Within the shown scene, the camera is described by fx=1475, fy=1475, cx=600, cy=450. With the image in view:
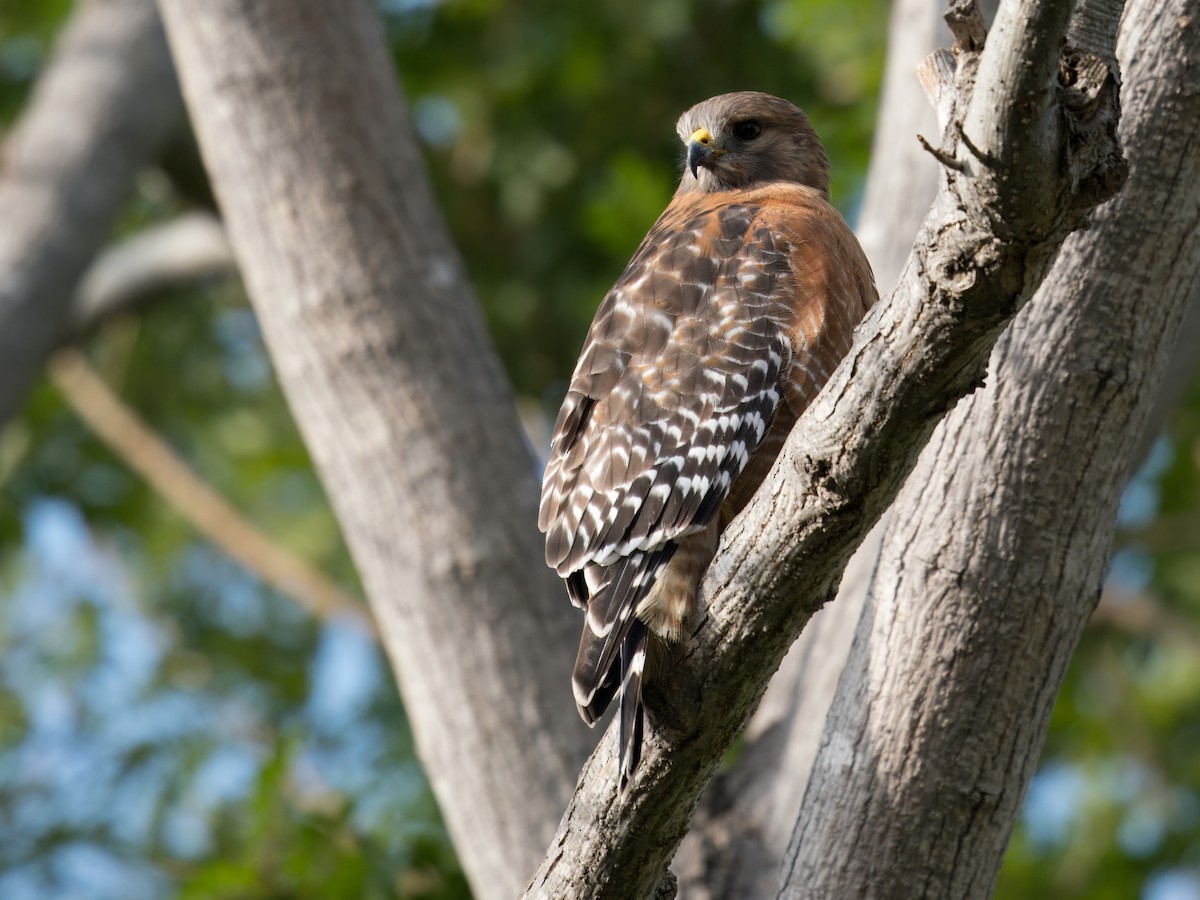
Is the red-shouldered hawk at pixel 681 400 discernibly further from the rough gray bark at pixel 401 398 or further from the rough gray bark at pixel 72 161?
the rough gray bark at pixel 72 161

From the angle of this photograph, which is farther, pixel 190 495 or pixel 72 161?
pixel 190 495

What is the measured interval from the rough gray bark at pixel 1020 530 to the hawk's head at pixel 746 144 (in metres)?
1.60

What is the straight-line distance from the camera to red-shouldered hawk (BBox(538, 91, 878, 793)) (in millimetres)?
3215

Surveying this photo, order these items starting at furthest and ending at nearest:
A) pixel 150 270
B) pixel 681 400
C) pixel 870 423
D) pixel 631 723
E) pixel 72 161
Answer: pixel 150 270 < pixel 72 161 < pixel 681 400 < pixel 631 723 < pixel 870 423

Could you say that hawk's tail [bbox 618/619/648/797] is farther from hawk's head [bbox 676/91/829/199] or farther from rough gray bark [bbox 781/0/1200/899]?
hawk's head [bbox 676/91/829/199]

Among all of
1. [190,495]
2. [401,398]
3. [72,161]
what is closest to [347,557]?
[190,495]

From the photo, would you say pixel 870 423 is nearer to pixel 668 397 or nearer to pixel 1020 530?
pixel 1020 530

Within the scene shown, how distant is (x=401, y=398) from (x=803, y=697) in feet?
4.90

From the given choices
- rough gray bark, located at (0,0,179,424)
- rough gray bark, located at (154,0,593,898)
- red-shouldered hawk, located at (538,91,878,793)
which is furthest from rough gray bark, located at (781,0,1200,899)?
rough gray bark, located at (0,0,179,424)

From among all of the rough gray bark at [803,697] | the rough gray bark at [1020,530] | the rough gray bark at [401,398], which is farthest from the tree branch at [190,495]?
the rough gray bark at [1020,530]

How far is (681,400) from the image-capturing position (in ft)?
11.5

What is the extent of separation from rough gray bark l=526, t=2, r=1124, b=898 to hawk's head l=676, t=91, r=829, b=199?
2082 mm

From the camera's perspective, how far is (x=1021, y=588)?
3107 mm

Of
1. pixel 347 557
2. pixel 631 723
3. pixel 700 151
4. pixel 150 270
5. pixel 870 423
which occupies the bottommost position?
pixel 631 723
